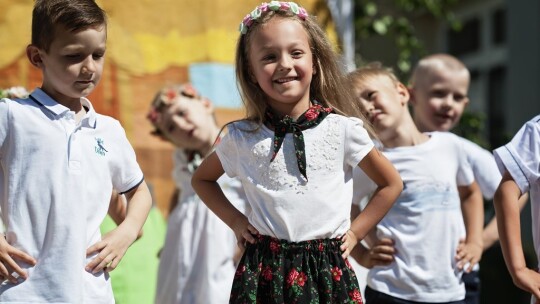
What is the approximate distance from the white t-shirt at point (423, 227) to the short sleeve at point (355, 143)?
2.52ft

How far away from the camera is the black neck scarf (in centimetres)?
288

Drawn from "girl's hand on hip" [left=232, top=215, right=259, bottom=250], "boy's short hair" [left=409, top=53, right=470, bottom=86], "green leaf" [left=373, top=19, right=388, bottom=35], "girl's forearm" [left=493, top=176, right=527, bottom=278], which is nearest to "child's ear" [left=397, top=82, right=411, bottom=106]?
"boy's short hair" [left=409, top=53, right=470, bottom=86]

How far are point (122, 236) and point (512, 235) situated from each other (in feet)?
4.58

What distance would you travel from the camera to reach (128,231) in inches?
113

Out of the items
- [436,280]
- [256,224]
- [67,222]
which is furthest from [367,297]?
[67,222]

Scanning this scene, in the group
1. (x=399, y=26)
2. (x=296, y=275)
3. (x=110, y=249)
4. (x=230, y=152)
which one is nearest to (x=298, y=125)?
(x=230, y=152)

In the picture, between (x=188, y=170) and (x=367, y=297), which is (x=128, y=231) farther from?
(x=188, y=170)

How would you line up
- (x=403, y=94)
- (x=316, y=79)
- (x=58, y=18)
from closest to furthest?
A: 1. (x=58, y=18)
2. (x=316, y=79)
3. (x=403, y=94)

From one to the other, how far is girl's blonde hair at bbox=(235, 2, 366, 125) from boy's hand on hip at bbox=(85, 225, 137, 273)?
2.02ft

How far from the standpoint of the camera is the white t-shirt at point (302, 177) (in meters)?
2.85

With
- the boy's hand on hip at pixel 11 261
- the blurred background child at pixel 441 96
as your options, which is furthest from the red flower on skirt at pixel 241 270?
the blurred background child at pixel 441 96

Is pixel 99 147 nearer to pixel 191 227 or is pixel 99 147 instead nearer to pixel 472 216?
pixel 191 227

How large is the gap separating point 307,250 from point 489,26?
10.4 metres

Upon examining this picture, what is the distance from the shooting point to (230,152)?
3.03 meters
